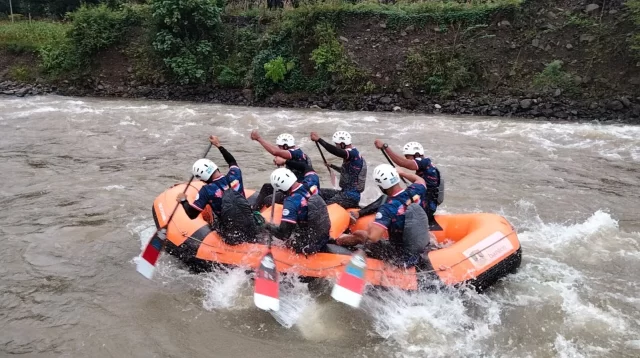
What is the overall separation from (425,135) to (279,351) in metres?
8.95

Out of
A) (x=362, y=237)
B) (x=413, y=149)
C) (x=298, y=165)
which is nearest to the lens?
(x=362, y=237)

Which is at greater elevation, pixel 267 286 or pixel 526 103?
pixel 526 103

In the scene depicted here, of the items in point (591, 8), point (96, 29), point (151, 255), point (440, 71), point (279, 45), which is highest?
point (591, 8)

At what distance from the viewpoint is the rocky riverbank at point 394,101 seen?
14.1 metres

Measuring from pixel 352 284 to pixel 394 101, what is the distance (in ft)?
38.5

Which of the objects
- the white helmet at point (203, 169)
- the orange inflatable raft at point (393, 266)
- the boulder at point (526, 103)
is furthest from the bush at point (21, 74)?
the boulder at point (526, 103)

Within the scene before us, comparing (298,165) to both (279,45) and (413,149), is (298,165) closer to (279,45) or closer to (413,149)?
(413,149)

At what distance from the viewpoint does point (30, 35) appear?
73.5 ft

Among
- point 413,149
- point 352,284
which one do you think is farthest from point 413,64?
point 352,284

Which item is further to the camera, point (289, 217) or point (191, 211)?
point (191, 211)

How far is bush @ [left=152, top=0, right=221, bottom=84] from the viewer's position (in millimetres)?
17953

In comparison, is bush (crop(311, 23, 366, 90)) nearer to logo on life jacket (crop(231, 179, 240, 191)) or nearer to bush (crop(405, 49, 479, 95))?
bush (crop(405, 49, 479, 95))

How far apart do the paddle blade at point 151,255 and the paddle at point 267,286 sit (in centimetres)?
136

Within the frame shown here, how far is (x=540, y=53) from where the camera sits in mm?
15891
